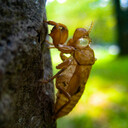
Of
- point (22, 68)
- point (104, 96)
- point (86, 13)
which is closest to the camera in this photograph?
point (22, 68)

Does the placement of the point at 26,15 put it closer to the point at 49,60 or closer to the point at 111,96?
the point at 49,60

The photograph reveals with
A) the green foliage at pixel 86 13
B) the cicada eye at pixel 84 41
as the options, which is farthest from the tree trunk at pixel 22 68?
the green foliage at pixel 86 13

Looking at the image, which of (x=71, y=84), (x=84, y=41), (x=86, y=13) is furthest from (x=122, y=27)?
(x=71, y=84)

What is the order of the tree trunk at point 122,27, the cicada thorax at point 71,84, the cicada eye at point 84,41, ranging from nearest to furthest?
1. the cicada thorax at point 71,84
2. the cicada eye at point 84,41
3. the tree trunk at point 122,27

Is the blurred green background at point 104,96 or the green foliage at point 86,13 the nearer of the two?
the blurred green background at point 104,96

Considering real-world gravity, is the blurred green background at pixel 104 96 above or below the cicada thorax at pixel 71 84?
below

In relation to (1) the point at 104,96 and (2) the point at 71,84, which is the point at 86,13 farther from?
(2) the point at 71,84

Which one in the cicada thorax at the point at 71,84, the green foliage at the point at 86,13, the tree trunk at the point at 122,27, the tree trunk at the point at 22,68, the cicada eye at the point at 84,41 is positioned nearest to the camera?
the tree trunk at the point at 22,68

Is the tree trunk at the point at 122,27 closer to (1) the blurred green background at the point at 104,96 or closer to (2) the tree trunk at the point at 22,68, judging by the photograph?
(1) the blurred green background at the point at 104,96
